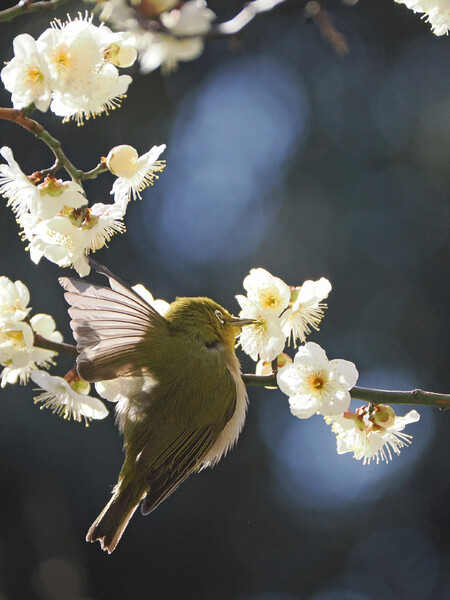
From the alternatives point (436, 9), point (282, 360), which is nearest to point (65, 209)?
point (282, 360)

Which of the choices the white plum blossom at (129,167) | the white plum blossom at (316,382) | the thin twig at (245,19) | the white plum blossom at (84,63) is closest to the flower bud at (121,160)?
the white plum blossom at (129,167)

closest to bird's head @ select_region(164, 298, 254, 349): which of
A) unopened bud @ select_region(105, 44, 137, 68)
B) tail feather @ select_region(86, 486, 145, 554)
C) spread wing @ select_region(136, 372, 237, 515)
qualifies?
spread wing @ select_region(136, 372, 237, 515)

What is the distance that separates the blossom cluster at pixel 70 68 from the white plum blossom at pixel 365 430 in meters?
0.96

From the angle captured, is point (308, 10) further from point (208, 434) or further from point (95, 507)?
point (95, 507)

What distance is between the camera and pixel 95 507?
521cm

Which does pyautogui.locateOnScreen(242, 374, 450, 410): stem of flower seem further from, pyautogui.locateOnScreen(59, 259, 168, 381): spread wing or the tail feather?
the tail feather

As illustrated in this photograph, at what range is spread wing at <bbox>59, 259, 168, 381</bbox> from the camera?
1806 mm

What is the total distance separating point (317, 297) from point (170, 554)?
4048 millimetres

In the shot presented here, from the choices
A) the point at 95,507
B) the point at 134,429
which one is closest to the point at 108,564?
the point at 95,507

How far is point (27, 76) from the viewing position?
1.49 meters

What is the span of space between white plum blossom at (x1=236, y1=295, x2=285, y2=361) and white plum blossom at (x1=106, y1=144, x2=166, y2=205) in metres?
0.36

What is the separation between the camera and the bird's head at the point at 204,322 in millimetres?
2158

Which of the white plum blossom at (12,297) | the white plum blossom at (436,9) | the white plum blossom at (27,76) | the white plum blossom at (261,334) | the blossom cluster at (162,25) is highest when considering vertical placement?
the blossom cluster at (162,25)

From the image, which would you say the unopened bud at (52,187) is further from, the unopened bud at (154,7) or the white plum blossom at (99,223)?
the unopened bud at (154,7)
